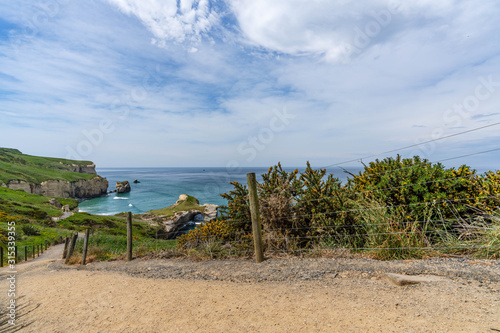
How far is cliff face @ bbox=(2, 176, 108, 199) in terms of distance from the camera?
6432 cm

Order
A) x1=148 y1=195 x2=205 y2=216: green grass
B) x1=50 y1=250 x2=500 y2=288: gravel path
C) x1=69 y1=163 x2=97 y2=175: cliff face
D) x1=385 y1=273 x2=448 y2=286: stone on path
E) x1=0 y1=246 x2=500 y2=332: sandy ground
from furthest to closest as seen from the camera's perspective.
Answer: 1. x1=69 y1=163 x2=97 y2=175: cliff face
2. x1=148 y1=195 x2=205 y2=216: green grass
3. x1=50 y1=250 x2=500 y2=288: gravel path
4. x1=385 y1=273 x2=448 y2=286: stone on path
5. x1=0 y1=246 x2=500 y2=332: sandy ground

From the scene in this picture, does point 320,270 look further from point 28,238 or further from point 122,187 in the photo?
point 122,187

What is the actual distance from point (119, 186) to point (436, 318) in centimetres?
11576

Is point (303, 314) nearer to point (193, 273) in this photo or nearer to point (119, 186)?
point (193, 273)

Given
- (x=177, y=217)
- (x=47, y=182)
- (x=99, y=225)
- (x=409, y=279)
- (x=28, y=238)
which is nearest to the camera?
(x=409, y=279)

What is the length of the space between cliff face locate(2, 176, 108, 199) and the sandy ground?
3072 inches

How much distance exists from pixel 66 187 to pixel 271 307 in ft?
314

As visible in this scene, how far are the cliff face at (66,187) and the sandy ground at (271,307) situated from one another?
3072 inches

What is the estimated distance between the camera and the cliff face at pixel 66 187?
64.3 meters

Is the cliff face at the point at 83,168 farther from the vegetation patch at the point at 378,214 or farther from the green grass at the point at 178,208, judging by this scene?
the vegetation patch at the point at 378,214

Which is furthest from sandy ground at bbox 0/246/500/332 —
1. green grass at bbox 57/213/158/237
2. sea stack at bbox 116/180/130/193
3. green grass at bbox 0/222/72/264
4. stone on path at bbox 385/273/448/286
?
sea stack at bbox 116/180/130/193

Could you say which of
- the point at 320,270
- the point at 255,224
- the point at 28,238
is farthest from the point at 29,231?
the point at 320,270

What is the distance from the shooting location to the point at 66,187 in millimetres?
78562

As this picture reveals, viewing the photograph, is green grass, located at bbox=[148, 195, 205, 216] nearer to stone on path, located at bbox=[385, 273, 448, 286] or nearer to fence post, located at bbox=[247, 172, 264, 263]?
fence post, located at bbox=[247, 172, 264, 263]
